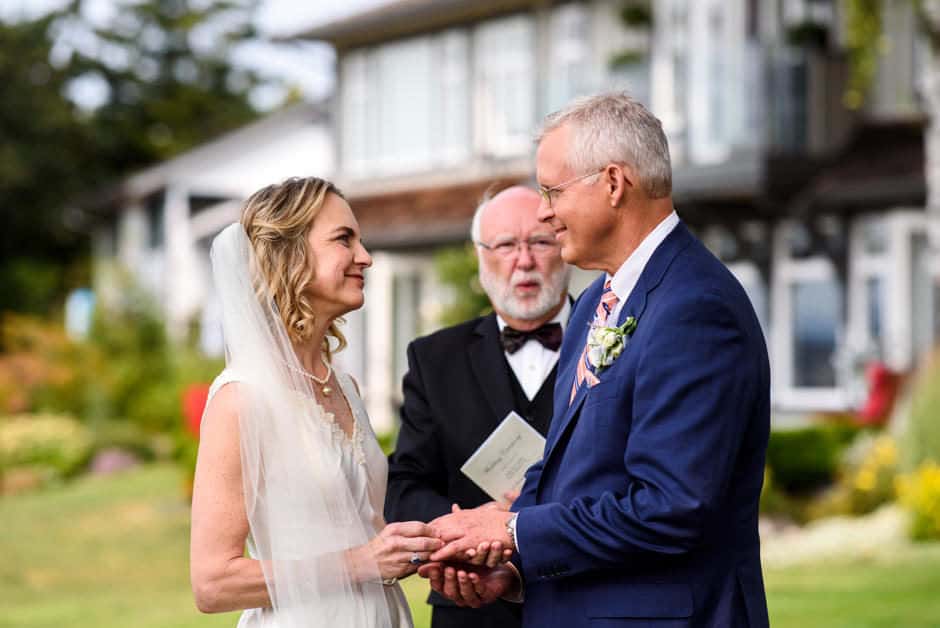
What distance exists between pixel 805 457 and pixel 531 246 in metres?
12.5

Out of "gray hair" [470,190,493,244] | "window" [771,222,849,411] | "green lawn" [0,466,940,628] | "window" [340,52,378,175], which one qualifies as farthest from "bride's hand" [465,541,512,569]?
"window" [340,52,378,175]

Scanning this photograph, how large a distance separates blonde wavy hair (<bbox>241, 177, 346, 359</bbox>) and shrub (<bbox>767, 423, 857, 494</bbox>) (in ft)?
42.7

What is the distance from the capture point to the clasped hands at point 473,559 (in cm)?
378

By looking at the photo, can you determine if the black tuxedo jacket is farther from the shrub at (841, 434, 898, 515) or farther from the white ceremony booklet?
the shrub at (841, 434, 898, 515)

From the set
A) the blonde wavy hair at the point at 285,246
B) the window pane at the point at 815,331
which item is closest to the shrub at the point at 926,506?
the window pane at the point at 815,331

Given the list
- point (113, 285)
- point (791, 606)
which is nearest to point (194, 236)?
point (113, 285)

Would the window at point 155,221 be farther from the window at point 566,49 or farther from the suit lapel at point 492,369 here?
the suit lapel at point 492,369

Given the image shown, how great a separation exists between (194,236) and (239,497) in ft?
97.9

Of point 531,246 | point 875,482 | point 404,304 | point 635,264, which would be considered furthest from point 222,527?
point 404,304

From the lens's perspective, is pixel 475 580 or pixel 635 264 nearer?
pixel 635 264

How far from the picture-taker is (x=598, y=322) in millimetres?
3693

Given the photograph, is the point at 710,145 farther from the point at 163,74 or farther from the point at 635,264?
the point at 163,74

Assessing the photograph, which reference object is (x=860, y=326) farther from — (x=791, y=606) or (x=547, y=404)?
(x=547, y=404)

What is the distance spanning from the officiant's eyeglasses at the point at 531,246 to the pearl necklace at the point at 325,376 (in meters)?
0.78
